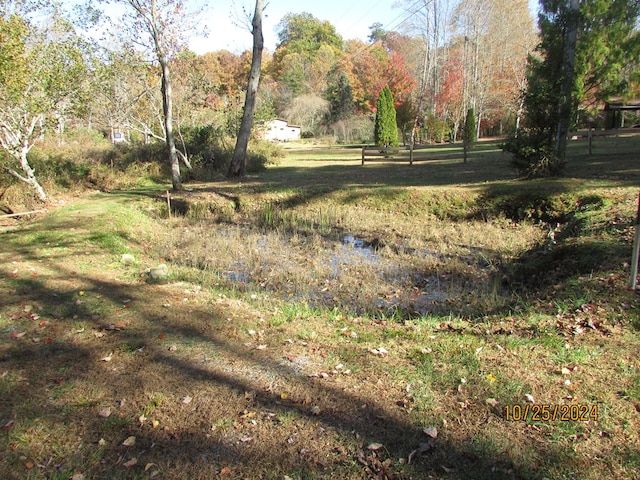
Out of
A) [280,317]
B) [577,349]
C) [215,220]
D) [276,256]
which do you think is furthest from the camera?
[215,220]

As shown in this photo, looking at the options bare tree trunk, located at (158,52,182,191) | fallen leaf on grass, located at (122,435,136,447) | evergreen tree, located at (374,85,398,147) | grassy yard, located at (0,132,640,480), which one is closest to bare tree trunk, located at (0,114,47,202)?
grassy yard, located at (0,132,640,480)

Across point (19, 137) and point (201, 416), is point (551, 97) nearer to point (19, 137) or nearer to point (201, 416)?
point (201, 416)

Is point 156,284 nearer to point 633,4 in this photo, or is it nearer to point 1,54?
point 1,54

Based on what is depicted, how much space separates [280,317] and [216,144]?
54.4ft

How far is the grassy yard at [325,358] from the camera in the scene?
9.05 ft

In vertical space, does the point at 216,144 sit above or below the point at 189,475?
above

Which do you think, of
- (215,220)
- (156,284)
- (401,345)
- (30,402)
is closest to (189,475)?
(30,402)

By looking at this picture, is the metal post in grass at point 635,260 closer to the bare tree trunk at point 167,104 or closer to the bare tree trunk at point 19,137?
the bare tree trunk at point 167,104

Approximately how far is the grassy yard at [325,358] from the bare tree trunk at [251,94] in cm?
909

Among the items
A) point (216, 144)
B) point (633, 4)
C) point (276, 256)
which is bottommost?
point (276, 256)

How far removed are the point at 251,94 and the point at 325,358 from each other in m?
15.2

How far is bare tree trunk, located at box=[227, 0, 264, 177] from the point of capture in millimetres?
17047

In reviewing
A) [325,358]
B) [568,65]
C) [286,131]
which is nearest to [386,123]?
[568,65]

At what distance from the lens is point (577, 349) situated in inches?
153
